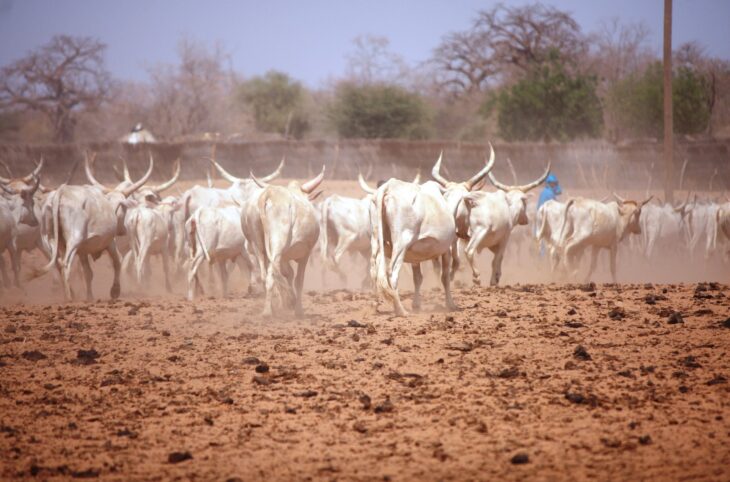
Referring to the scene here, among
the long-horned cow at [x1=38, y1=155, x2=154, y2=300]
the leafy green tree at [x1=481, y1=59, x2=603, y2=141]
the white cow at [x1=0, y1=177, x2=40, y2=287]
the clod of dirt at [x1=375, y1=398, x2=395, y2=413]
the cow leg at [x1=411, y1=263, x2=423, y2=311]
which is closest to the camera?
the clod of dirt at [x1=375, y1=398, x2=395, y2=413]

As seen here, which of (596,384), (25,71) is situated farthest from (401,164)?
(25,71)

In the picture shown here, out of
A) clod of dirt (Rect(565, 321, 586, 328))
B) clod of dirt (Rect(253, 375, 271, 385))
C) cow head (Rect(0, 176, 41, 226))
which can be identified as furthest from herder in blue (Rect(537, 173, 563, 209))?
clod of dirt (Rect(253, 375, 271, 385))

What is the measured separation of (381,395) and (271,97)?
55.4 m

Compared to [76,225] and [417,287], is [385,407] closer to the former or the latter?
[417,287]

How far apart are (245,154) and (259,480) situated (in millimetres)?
27684

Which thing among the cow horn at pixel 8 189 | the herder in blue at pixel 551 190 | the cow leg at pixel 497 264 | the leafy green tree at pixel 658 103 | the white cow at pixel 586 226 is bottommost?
the cow leg at pixel 497 264

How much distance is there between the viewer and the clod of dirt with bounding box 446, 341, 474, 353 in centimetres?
867

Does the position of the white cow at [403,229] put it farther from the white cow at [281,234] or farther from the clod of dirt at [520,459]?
the clod of dirt at [520,459]

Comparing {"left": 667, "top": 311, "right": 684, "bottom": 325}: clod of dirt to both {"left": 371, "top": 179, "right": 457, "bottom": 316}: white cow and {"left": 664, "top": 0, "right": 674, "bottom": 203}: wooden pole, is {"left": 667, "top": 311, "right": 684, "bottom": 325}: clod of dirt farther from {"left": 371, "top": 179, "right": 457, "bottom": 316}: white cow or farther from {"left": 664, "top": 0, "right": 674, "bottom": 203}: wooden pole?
{"left": 664, "top": 0, "right": 674, "bottom": 203}: wooden pole

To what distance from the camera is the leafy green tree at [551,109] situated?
141 feet

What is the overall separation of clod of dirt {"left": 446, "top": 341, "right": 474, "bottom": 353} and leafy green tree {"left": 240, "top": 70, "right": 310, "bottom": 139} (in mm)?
50700

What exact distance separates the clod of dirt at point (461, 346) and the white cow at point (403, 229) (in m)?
2.02

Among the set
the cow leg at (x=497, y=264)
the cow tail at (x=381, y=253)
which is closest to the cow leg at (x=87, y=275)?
the cow tail at (x=381, y=253)

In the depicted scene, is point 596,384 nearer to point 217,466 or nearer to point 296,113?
point 217,466
